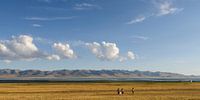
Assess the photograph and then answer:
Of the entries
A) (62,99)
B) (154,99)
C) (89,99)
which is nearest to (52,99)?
(62,99)

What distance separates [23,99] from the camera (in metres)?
56.2

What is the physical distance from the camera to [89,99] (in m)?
55.4

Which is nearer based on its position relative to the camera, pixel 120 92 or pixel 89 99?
pixel 89 99

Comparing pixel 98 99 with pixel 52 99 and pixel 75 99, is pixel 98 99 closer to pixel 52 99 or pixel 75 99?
pixel 75 99

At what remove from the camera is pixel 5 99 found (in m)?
56.1

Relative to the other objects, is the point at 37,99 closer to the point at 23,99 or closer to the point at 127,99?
the point at 23,99

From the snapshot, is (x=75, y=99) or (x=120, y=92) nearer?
(x=75, y=99)

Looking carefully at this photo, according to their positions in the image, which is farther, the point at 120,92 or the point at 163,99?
the point at 120,92

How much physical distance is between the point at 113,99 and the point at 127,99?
2115 millimetres

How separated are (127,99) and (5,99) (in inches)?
723

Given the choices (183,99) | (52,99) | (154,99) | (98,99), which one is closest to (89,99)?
(98,99)

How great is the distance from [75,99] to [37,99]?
18.6 feet

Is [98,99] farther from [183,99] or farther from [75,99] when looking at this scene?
[183,99]

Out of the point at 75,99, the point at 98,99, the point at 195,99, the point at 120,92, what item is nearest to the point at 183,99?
the point at 195,99
